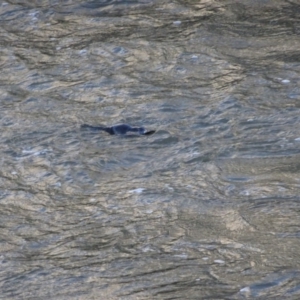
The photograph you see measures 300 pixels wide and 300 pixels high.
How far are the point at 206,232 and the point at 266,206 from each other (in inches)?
15.8

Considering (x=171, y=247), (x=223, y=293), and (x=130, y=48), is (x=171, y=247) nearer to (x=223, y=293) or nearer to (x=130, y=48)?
(x=223, y=293)

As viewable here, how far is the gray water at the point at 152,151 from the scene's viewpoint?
152 inches

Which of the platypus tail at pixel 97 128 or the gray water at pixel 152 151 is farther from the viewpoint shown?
the platypus tail at pixel 97 128

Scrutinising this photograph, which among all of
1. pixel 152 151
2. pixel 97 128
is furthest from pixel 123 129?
pixel 152 151

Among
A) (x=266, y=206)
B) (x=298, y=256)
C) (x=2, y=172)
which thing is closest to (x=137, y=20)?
(x=2, y=172)

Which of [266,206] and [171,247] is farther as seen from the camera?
[266,206]

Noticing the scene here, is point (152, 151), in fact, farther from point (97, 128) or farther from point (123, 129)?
point (97, 128)

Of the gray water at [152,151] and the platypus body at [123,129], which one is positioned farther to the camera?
the platypus body at [123,129]

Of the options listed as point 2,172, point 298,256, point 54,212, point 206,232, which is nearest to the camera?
point 298,256

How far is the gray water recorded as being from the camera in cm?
386

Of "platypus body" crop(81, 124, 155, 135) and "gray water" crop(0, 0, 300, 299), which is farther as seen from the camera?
"platypus body" crop(81, 124, 155, 135)

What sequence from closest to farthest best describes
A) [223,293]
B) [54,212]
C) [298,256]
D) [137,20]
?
[223,293]
[298,256]
[54,212]
[137,20]

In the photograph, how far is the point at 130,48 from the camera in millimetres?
6684

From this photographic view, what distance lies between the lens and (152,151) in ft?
16.7
